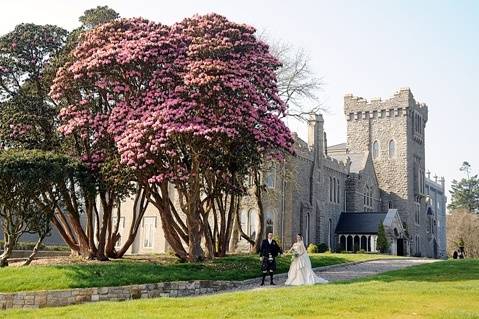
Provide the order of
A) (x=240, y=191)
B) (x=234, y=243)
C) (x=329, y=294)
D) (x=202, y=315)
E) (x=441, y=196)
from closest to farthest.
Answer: (x=202, y=315), (x=329, y=294), (x=240, y=191), (x=234, y=243), (x=441, y=196)

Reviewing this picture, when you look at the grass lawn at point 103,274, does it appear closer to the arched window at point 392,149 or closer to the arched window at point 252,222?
the arched window at point 252,222

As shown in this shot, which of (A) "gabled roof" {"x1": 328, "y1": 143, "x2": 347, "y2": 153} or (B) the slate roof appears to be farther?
(A) "gabled roof" {"x1": 328, "y1": 143, "x2": 347, "y2": 153}

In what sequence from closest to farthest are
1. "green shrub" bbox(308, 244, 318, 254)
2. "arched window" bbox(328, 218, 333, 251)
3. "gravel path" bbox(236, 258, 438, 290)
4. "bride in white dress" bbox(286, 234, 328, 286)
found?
1. "bride in white dress" bbox(286, 234, 328, 286)
2. "gravel path" bbox(236, 258, 438, 290)
3. "green shrub" bbox(308, 244, 318, 254)
4. "arched window" bbox(328, 218, 333, 251)

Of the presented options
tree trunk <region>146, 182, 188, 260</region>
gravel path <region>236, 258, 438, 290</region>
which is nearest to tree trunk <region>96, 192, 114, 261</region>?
tree trunk <region>146, 182, 188, 260</region>

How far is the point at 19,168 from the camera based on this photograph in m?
22.3

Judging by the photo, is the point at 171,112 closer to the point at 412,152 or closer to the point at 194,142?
the point at 194,142

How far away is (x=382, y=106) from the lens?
64.4m

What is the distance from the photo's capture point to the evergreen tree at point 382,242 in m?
49.5

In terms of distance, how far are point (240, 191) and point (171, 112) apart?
7.18 m

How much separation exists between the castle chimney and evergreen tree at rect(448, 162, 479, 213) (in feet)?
211

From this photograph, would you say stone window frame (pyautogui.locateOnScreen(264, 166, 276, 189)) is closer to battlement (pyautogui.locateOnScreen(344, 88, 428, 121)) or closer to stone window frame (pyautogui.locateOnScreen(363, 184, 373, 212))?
stone window frame (pyautogui.locateOnScreen(363, 184, 373, 212))

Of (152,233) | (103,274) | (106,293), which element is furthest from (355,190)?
(106,293)

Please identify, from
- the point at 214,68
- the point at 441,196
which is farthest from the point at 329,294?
the point at 441,196

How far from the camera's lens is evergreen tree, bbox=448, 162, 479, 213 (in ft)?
343
